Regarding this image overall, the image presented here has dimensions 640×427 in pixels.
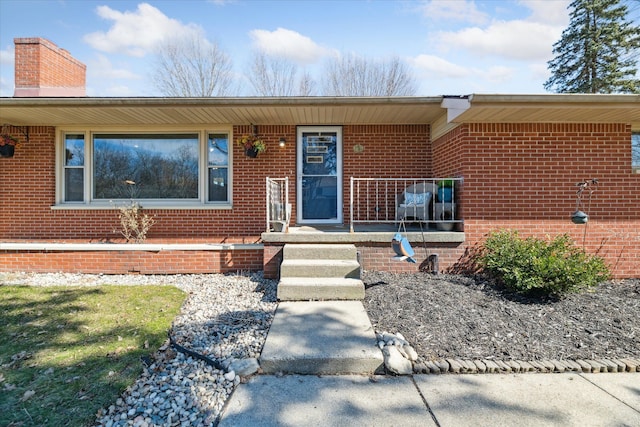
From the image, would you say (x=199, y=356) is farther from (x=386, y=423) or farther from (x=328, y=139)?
(x=328, y=139)

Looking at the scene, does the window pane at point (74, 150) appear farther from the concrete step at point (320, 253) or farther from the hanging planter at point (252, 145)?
the concrete step at point (320, 253)

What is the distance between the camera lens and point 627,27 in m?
18.3

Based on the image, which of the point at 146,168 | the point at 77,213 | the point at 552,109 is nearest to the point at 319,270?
the point at 552,109

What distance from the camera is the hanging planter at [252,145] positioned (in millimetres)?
6621

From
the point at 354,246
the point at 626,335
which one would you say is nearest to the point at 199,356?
the point at 354,246

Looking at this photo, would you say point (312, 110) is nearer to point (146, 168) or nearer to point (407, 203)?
point (407, 203)

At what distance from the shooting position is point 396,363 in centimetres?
293

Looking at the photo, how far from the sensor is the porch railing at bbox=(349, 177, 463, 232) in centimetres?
564

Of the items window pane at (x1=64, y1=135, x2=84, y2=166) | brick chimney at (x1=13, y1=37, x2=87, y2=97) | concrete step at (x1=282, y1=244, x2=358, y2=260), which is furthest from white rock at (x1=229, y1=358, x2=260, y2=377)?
brick chimney at (x1=13, y1=37, x2=87, y2=97)

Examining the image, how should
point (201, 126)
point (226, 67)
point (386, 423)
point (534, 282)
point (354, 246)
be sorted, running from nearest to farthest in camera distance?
1. point (386, 423)
2. point (534, 282)
3. point (354, 246)
4. point (201, 126)
5. point (226, 67)

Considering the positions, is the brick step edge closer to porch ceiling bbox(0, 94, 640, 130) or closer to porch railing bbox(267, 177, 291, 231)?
porch ceiling bbox(0, 94, 640, 130)

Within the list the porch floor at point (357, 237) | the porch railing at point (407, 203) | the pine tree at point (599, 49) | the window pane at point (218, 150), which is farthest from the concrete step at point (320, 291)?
the pine tree at point (599, 49)

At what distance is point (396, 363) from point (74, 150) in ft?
24.4

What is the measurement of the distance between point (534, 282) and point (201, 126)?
6.14 metres
